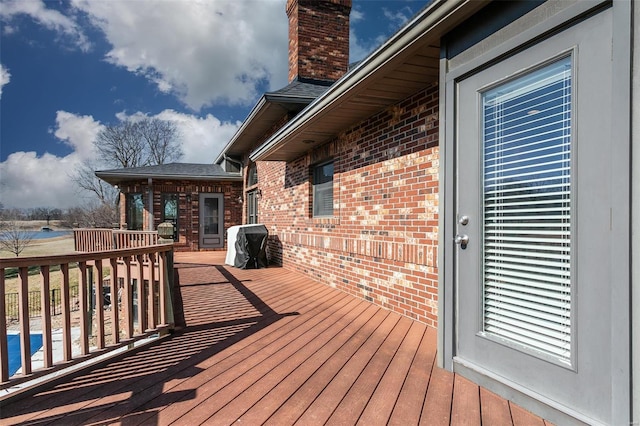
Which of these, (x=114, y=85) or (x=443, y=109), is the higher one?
(x=114, y=85)

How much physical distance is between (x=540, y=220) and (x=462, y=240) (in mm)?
491

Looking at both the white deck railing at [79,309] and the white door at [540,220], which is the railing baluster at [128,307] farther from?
the white door at [540,220]

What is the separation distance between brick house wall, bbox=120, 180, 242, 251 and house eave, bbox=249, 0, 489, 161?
288 inches

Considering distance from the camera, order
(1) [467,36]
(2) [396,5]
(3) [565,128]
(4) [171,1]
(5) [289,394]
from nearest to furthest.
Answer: (3) [565,128], (5) [289,394], (1) [467,36], (4) [171,1], (2) [396,5]

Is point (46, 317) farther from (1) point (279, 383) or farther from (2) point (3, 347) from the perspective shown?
(1) point (279, 383)

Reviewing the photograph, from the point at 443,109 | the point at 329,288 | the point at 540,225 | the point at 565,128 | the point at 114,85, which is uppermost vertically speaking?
the point at 114,85

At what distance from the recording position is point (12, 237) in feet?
47.8

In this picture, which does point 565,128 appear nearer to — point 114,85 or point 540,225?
point 540,225

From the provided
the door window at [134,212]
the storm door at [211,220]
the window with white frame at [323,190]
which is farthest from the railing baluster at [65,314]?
the door window at [134,212]

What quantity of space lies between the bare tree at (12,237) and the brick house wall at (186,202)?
6.97 metres

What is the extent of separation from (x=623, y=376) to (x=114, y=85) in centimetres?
2654

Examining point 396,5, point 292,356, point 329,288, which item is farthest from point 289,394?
point 396,5

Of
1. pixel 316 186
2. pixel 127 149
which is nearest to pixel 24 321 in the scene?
pixel 316 186

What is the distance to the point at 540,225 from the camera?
1842 millimetres
